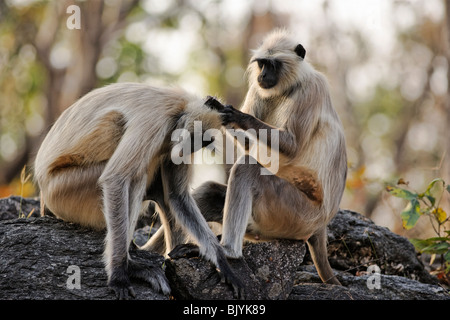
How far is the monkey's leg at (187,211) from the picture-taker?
15.5ft

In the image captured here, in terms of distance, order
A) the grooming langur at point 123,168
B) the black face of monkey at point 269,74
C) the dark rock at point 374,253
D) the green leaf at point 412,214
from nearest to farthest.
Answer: the grooming langur at point 123,168 → the black face of monkey at point 269,74 → the green leaf at point 412,214 → the dark rock at point 374,253

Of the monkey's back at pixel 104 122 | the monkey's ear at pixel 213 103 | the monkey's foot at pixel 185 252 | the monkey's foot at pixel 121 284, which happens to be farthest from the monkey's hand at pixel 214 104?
the monkey's foot at pixel 121 284

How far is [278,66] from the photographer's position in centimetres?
541

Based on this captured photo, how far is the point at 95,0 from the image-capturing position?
54.2 feet

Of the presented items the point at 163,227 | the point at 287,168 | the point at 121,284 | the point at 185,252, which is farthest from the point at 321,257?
the point at 121,284

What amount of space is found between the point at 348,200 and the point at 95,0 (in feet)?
28.1

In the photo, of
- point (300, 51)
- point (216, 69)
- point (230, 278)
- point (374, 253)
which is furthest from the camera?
point (216, 69)

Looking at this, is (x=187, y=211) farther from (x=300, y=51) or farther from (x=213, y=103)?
(x=300, y=51)

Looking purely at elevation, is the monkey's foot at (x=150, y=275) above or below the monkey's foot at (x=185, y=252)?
below

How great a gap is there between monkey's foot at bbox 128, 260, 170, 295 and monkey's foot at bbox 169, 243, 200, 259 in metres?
0.16

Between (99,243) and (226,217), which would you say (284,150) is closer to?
(226,217)

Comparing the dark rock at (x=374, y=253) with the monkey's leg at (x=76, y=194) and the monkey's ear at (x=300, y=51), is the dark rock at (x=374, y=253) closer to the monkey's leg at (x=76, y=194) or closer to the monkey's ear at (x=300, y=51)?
the monkey's ear at (x=300, y=51)

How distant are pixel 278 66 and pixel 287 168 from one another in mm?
911
